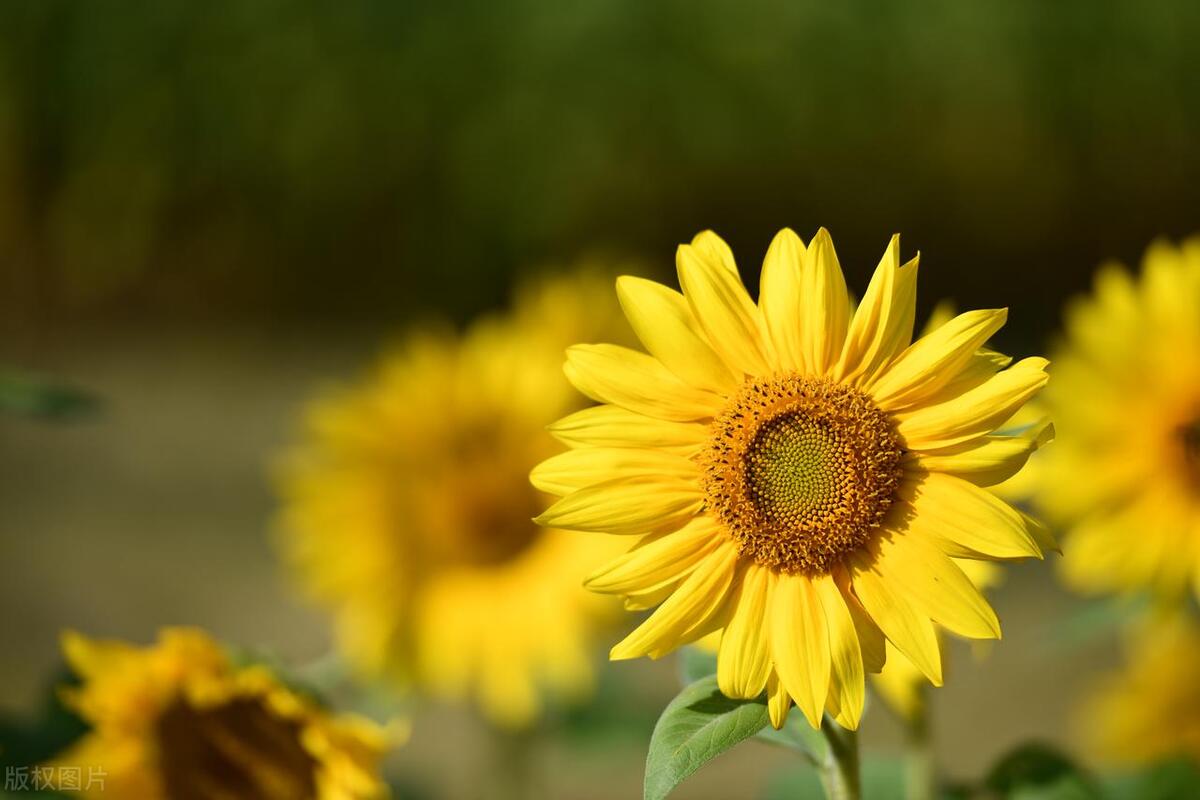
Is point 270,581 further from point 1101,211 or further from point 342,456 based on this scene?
point 1101,211

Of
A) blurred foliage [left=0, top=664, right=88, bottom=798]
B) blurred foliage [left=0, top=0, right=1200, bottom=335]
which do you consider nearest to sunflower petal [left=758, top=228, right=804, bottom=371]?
blurred foliage [left=0, top=664, right=88, bottom=798]

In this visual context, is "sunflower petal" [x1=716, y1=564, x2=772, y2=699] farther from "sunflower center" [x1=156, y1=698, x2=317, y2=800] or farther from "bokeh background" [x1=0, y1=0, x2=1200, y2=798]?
"bokeh background" [x1=0, y1=0, x2=1200, y2=798]

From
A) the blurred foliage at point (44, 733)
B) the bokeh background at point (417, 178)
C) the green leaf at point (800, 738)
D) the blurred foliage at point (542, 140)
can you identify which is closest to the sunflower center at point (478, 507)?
the blurred foliage at point (44, 733)

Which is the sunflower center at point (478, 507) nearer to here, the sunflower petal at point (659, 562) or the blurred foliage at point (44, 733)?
the blurred foliage at point (44, 733)

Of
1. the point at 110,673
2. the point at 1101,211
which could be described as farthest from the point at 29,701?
the point at 1101,211

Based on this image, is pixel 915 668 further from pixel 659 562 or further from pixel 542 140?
pixel 542 140

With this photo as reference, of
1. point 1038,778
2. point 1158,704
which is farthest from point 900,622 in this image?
point 1158,704
